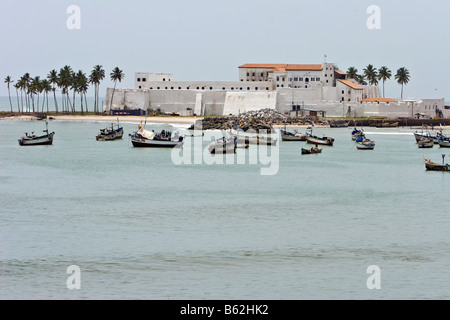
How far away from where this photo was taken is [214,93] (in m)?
144

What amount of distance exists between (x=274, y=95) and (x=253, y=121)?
13171mm

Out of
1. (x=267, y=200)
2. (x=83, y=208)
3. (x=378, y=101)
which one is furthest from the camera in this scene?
(x=378, y=101)

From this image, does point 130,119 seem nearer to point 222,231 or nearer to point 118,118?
point 118,118

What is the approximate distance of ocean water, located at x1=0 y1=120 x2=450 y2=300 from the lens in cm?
3094

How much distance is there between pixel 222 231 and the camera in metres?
39.9

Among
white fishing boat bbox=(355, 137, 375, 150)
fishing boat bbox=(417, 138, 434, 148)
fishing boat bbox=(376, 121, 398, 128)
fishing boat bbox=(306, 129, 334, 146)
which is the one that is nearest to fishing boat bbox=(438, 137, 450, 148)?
fishing boat bbox=(417, 138, 434, 148)

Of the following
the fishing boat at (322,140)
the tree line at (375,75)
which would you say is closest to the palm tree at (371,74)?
the tree line at (375,75)

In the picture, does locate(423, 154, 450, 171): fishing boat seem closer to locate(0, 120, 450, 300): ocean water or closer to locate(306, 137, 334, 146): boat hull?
locate(0, 120, 450, 300): ocean water

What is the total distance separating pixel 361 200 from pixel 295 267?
19152 mm

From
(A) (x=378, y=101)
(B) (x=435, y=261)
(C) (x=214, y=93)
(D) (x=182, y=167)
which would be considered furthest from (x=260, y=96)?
(B) (x=435, y=261)

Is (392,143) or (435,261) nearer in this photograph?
(435,261)

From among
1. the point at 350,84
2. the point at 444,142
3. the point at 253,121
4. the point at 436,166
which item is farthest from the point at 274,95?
the point at 436,166
